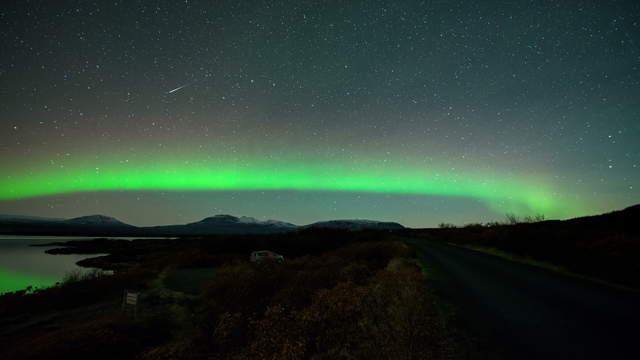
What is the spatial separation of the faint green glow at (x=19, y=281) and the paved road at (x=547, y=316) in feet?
114

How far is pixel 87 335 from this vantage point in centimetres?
870

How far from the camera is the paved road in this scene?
577cm

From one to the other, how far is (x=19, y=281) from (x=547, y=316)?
148 ft

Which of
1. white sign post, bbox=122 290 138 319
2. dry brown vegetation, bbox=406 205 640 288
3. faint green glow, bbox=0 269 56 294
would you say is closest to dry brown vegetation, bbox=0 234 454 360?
white sign post, bbox=122 290 138 319

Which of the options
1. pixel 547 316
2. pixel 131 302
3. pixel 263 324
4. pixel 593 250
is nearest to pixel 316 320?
pixel 263 324

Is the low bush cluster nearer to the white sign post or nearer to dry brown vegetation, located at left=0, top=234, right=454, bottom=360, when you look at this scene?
dry brown vegetation, located at left=0, top=234, right=454, bottom=360

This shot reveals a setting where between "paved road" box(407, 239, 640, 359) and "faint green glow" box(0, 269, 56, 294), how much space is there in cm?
3466

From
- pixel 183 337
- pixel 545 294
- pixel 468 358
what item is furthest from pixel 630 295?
pixel 183 337

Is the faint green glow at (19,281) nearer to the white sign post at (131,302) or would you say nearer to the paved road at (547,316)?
the white sign post at (131,302)

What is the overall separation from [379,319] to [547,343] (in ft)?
11.2

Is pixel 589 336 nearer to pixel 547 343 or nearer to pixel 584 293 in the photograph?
pixel 547 343

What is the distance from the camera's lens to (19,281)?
31344mm

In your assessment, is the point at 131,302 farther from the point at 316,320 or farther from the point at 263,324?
the point at 316,320

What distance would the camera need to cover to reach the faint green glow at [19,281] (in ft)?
90.1
